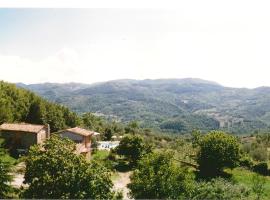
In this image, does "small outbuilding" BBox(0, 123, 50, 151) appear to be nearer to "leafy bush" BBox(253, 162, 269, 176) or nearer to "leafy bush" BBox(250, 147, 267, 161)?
"leafy bush" BBox(253, 162, 269, 176)

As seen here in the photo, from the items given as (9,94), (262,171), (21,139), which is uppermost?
(9,94)

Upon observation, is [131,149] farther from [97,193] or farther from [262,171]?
[97,193]

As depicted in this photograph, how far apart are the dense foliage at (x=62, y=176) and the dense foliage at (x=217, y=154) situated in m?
35.1

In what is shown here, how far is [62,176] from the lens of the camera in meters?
22.5

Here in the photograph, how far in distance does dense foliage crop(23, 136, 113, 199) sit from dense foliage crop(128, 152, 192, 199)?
3.56 meters

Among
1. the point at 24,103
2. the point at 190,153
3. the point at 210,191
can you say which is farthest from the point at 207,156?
the point at 24,103

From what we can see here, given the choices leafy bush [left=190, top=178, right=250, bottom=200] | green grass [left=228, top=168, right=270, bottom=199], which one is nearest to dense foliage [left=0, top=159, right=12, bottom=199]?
leafy bush [left=190, top=178, right=250, bottom=200]

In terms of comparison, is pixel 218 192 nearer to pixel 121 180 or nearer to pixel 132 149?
pixel 121 180

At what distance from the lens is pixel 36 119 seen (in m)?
75.1

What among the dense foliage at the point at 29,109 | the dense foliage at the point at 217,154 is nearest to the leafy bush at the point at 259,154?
the dense foliage at the point at 217,154

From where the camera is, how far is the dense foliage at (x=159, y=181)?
86.4 ft

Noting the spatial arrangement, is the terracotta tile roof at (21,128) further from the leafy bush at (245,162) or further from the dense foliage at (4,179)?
the dense foliage at (4,179)

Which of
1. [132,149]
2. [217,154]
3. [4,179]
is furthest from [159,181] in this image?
[132,149]

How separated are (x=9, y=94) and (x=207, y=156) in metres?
37.7
